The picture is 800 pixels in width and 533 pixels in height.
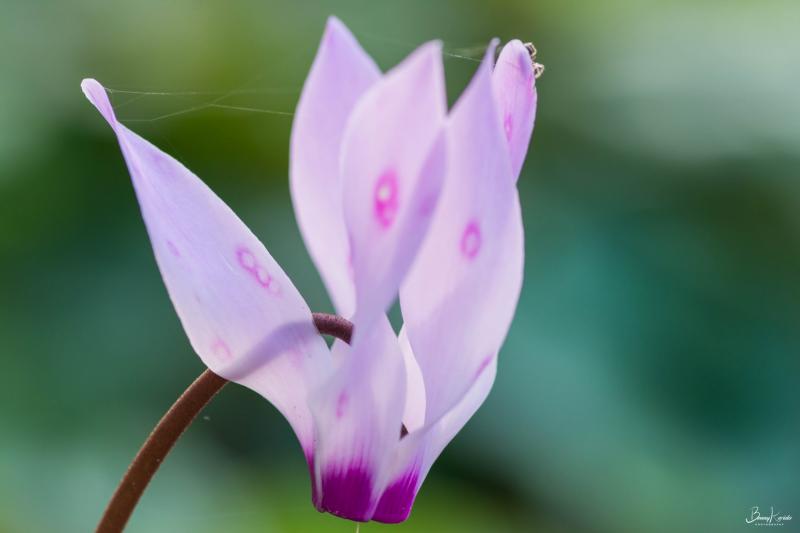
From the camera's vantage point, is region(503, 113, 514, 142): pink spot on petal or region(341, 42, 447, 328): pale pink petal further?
region(503, 113, 514, 142): pink spot on petal

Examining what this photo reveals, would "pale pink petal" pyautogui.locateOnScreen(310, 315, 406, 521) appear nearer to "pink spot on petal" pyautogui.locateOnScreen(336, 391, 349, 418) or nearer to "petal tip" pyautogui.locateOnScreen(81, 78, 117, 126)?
"pink spot on petal" pyautogui.locateOnScreen(336, 391, 349, 418)

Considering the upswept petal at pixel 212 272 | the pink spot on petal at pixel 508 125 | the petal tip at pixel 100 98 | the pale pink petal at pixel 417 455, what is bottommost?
the pale pink petal at pixel 417 455

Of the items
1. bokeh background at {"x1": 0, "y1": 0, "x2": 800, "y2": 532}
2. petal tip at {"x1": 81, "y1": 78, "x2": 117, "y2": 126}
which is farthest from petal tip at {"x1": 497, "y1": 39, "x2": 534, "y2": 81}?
bokeh background at {"x1": 0, "y1": 0, "x2": 800, "y2": 532}

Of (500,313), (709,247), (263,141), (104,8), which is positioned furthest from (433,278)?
(104,8)

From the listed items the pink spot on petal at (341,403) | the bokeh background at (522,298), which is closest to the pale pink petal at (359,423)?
the pink spot on petal at (341,403)

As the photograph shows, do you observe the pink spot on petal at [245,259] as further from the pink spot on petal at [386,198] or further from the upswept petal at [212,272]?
the pink spot on petal at [386,198]

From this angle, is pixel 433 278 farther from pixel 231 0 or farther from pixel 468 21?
pixel 468 21

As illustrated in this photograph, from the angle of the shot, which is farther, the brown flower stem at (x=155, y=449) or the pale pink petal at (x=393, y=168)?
the brown flower stem at (x=155, y=449)
